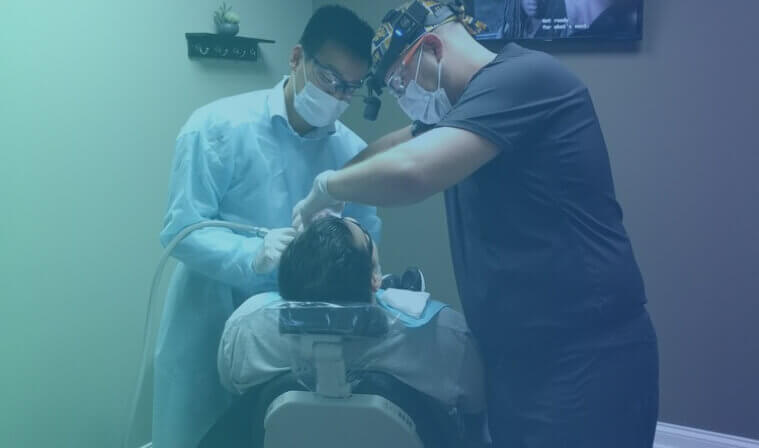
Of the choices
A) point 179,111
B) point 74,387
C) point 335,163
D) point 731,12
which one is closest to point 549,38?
point 731,12

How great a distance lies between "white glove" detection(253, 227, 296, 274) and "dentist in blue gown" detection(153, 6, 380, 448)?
0.04 m

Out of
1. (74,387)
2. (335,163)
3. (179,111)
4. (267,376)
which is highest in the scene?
(179,111)

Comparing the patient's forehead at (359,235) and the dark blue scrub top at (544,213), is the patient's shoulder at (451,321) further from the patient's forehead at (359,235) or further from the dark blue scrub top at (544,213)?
the patient's forehead at (359,235)

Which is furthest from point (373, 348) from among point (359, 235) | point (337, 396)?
point (359, 235)

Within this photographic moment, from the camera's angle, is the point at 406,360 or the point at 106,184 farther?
the point at 106,184

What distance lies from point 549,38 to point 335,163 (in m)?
1.09

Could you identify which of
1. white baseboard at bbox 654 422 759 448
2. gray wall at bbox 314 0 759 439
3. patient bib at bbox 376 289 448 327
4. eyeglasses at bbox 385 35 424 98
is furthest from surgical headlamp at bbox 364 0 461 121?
white baseboard at bbox 654 422 759 448

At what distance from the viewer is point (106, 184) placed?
1.99 m

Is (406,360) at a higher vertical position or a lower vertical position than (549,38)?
lower

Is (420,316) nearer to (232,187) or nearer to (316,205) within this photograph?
(316,205)

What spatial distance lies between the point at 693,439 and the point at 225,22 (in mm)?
2238

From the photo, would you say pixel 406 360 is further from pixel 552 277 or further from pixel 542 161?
pixel 542 161

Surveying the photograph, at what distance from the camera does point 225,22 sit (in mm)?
2270

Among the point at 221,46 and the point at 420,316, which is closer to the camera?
the point at 420,316
